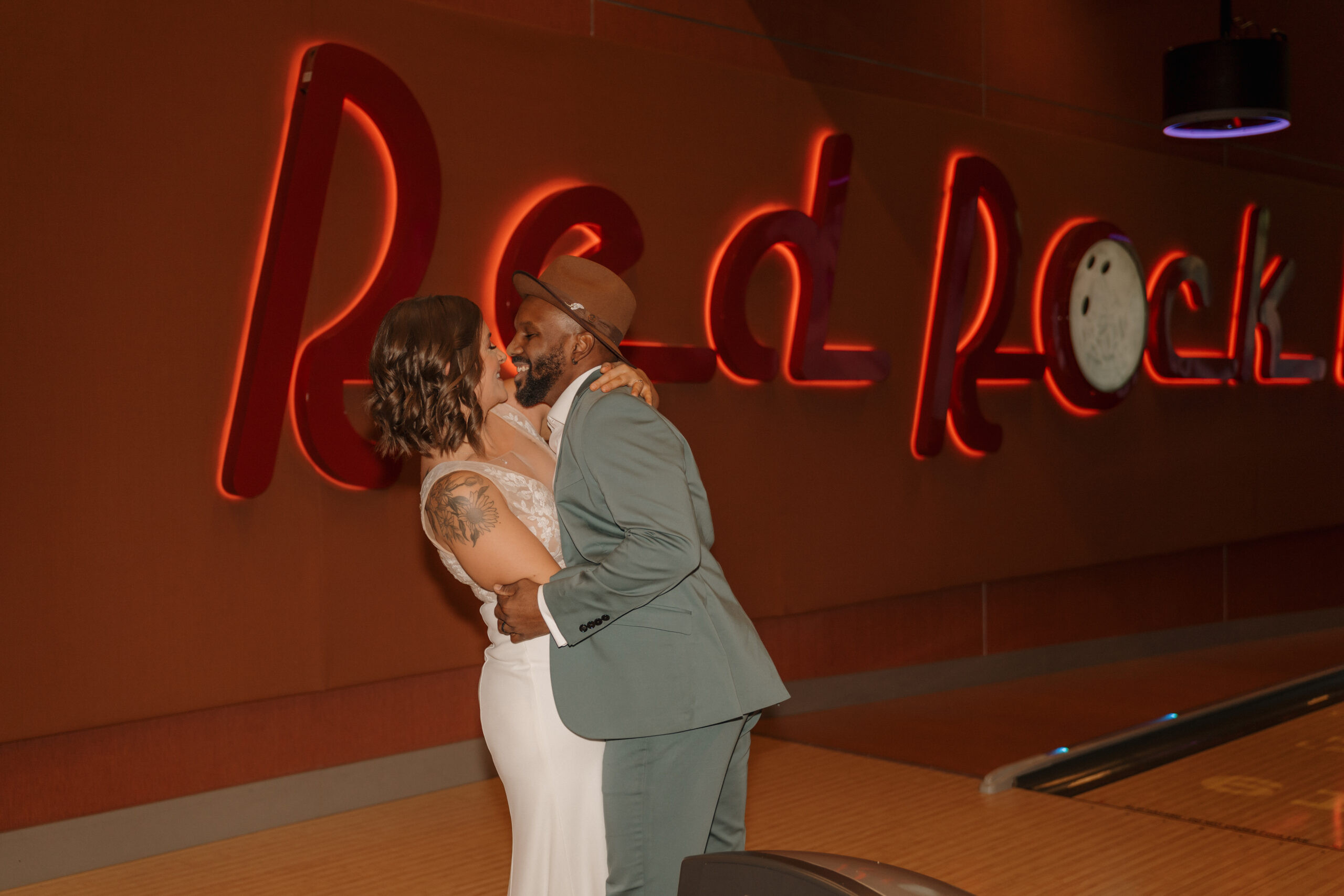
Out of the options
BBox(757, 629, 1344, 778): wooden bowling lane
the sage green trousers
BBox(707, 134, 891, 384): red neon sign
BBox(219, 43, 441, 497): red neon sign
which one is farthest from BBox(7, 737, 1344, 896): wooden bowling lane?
BBox(707, 134, 891, 384): red neon sign

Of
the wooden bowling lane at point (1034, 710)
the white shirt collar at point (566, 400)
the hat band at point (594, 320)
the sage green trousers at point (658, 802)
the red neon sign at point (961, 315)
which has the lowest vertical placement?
the wooden bowling lane at point (1034, 710)

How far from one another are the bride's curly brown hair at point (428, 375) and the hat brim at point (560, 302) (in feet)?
0.48

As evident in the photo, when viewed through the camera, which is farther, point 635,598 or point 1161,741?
point 1161,741

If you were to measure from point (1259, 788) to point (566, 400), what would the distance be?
344 centimetres

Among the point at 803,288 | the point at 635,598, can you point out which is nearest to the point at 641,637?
the point at 635,598

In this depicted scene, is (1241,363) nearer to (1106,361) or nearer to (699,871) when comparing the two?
(1106,361)

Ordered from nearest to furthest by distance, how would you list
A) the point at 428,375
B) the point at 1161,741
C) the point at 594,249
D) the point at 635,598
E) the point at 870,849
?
the point at 635,598
the point at 428,375
the point at 870,849
the point at 594,249
the point at 1161,741

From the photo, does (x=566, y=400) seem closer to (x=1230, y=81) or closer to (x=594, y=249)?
(x=594, y=249)

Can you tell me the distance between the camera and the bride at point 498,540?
213 centimetres

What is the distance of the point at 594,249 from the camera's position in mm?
4914

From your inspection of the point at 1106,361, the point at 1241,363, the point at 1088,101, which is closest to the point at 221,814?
the point at 1106,361

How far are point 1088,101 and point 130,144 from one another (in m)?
5.30

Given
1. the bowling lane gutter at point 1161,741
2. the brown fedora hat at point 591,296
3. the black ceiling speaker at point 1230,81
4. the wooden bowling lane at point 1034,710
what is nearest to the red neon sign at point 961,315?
the black ceiling speaker at point 1230,81

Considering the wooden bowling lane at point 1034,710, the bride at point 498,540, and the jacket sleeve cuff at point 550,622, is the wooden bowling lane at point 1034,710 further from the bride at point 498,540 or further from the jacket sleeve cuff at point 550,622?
the jacket sleeve cuff at point 550,622
